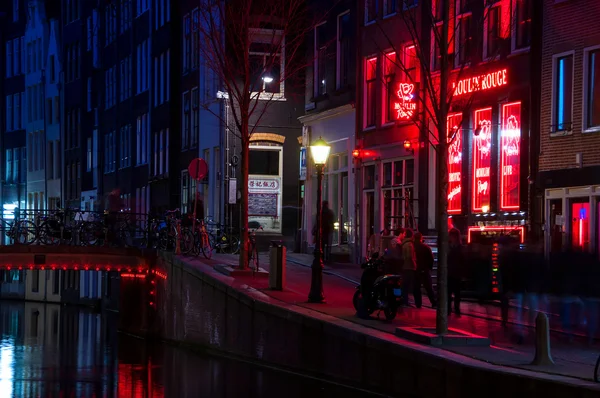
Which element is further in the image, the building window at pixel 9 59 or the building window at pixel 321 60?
the building window at pixel 9 59

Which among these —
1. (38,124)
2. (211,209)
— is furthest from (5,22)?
(211,209)

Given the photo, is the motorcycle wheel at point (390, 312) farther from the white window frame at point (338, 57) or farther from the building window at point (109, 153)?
the building window at point (109, 153)

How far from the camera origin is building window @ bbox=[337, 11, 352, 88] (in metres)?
41.7

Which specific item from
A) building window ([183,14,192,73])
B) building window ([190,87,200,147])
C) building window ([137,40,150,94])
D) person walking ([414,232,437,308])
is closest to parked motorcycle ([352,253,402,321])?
person walking ([414,232,437,308])

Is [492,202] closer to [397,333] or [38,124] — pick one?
[397,333]

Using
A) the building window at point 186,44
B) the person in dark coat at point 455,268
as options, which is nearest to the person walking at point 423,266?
the person in dark coat at point 455,268

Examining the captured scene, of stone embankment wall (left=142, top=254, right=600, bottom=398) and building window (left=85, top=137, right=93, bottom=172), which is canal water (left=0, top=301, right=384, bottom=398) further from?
building window (left=85, top=137, right=93, bottom=172)

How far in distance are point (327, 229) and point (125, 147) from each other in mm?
31026

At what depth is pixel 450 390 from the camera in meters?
18.5

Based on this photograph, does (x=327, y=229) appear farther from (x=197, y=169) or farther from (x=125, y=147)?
(x=125, y=147)

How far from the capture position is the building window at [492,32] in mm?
31844

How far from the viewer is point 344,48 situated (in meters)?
42.3

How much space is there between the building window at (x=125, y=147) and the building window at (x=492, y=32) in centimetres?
3682

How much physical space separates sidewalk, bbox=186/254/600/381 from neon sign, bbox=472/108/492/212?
13.3 ft
